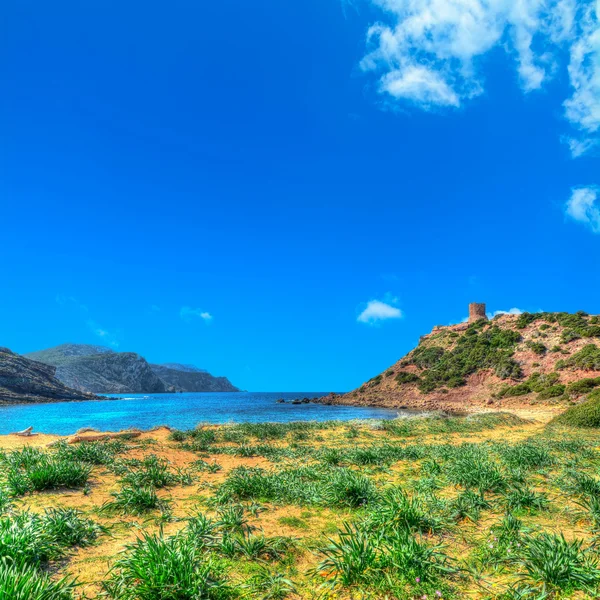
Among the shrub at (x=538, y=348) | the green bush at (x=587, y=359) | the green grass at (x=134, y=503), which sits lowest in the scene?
the green grass at (x=134, y=503)

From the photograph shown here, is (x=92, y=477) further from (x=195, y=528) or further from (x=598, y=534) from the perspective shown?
(x=598, y=534)

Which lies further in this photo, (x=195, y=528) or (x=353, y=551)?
(x=195, y=528)

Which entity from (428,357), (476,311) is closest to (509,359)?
(428,357)

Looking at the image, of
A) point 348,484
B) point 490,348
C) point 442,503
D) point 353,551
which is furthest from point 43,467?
point 490,348

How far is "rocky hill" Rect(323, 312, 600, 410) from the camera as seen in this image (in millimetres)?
56781

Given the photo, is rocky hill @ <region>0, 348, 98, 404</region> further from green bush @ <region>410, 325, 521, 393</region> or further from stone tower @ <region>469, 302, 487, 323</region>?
stone tower @ <region>469, 302, 487, 323</region>

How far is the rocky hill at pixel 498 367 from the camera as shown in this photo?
56.8 metres

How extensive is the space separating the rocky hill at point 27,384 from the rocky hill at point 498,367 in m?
73.5

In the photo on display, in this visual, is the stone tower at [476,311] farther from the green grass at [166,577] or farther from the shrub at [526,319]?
the green grass at [166,577]

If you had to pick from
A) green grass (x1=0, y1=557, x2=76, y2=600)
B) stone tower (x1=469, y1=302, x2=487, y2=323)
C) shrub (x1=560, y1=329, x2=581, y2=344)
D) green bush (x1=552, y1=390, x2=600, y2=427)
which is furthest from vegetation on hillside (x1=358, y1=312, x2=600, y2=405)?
green grass (x1=0, y1=557, x2=76, y2=600)

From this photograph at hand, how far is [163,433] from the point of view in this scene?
67.9 feet

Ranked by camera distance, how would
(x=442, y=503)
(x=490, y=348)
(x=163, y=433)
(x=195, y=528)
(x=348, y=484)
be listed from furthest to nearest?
1. (x=490, y=348)
2. (x=163, y=433)
3. (x=348, y=484)
4. (x=442, y=503)
5. (x=195, y=528)

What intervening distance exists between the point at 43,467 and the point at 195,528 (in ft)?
18.6

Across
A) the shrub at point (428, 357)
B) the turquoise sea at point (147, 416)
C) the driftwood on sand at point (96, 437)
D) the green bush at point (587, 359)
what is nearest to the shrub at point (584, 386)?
the green bush at point (587, 359)
